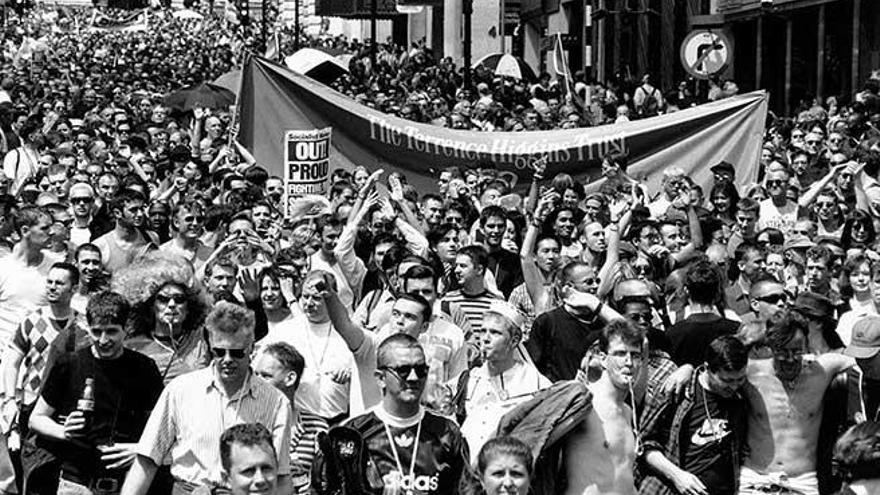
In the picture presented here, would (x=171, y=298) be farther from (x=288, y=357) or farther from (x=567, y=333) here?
(x=567, y=333)

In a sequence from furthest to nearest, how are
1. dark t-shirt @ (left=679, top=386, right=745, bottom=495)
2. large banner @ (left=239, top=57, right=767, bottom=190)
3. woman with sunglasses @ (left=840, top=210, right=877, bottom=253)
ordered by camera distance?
large banner @ (left=239, top=57, right=767, bottom=190) → woman with sunglasses @ (left=840, top=210, right=877, bottom=253) → dark t-shirt @ (left=679, top=386, right=745, bottom=495)

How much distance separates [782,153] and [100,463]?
40.1 feet

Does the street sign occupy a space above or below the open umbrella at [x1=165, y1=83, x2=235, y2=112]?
above

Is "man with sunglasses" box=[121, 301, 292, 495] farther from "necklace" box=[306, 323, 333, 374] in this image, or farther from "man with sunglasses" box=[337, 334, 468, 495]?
"necklace" box=[306, 323, 333, 374]

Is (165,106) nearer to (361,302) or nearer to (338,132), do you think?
(338,132)

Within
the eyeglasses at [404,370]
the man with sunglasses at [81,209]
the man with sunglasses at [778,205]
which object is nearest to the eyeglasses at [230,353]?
the eyeglasses at [404,370]

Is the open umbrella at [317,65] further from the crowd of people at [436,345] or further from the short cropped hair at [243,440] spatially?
the short cropped hair at [243,440]

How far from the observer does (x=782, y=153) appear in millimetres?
19406

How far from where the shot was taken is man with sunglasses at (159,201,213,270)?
12430 mm

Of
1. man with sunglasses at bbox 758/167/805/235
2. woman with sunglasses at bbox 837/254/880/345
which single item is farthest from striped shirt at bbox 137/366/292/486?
man with sunglasses at bbox 758/167/805/235

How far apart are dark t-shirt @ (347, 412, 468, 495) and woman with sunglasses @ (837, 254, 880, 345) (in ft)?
10.8

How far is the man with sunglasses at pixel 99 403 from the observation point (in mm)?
8180

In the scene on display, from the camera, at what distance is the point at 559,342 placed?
977 centimetres

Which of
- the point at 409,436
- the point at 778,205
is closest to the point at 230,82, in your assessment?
the point at 778,205
